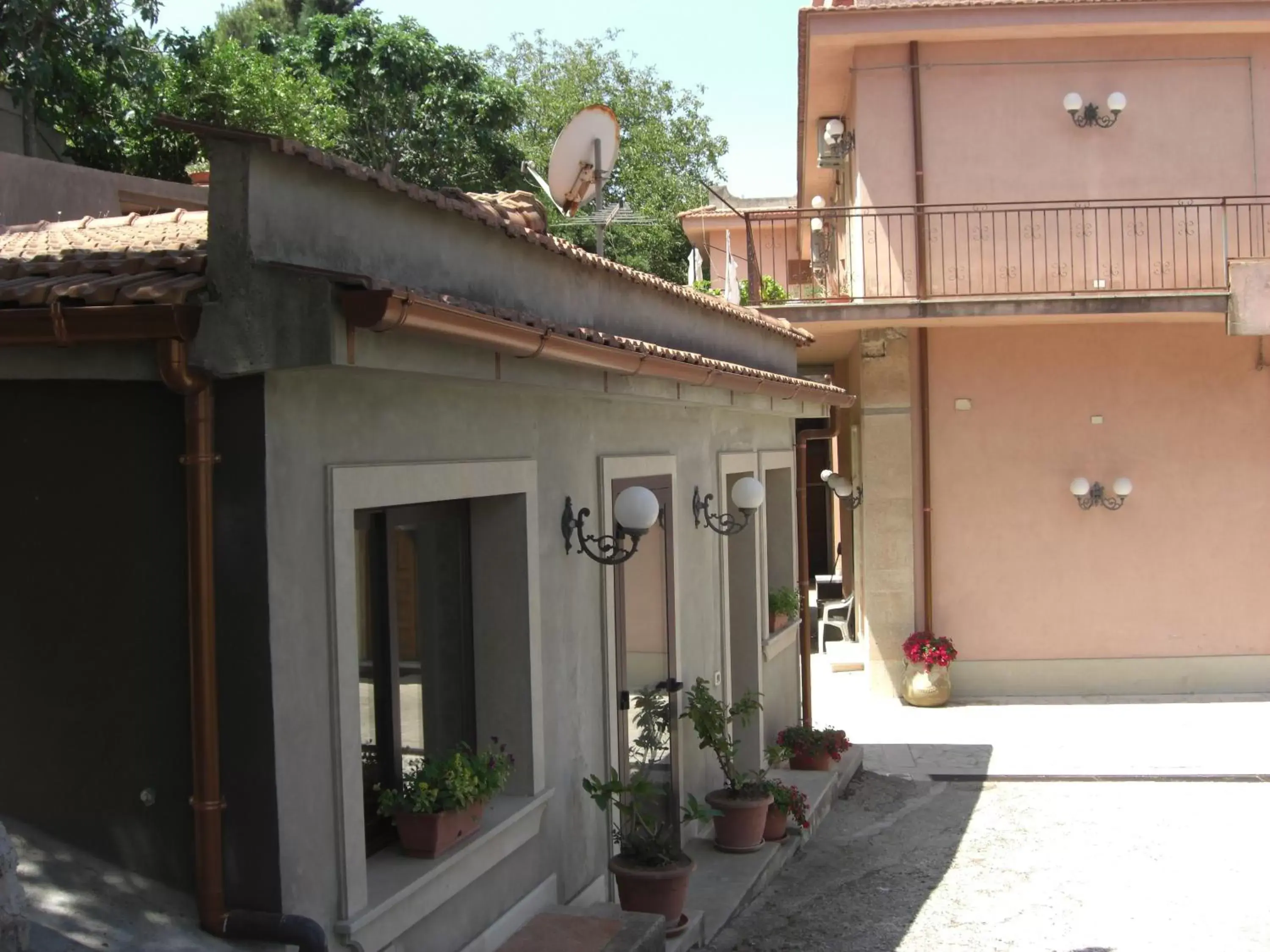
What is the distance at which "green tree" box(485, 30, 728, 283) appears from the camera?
120 feet

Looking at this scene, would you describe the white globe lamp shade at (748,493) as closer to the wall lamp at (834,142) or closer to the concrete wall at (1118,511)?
the concrete wall at (1118,511)

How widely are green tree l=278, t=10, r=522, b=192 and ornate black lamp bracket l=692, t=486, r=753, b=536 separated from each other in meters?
19.4

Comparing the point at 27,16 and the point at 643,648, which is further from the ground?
the point at 27,16

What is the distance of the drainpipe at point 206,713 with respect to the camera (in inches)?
165

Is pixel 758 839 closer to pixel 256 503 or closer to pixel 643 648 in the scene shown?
pixel 643 648

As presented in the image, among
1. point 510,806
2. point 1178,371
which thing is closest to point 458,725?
point 510,806

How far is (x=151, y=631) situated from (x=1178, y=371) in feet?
45.5

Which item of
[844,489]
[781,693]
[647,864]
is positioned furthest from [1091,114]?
[647,864]

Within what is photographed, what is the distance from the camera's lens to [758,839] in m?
9.01

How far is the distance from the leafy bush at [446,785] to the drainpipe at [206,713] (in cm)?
95

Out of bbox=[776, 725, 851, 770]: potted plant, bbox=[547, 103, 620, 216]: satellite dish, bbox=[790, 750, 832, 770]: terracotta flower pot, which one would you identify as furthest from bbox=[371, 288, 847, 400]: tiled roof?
bbox=[790, 750, 832, 770]: terracotta flower pot

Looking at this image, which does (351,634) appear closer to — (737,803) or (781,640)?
(737,803)

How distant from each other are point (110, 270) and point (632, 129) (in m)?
35.1

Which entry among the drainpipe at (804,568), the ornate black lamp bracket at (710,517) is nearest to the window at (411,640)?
the ornate black lamp bracket at (710,517)
